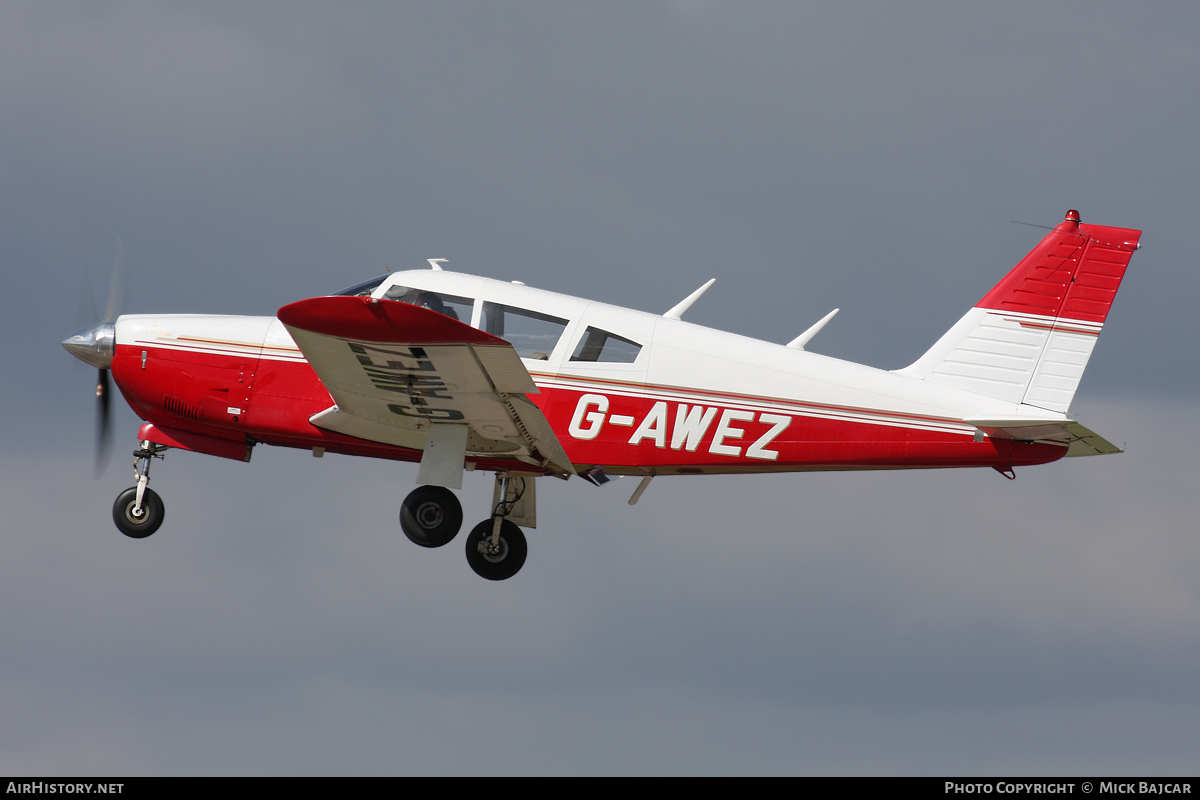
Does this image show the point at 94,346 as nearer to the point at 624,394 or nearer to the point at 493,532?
the point at 493,532

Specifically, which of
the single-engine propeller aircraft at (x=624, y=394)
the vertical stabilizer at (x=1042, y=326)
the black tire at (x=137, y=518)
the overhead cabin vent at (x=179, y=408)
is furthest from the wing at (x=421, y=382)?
the vertical stabilizer at (x=1042, y=326)

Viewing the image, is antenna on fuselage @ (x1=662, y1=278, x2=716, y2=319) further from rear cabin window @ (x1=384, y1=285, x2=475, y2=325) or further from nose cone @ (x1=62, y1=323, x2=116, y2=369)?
nose cone @ (x1=62, y1=323, x2=116, y2=369)

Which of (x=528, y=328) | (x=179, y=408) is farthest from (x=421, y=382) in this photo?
(x=179, y=408)

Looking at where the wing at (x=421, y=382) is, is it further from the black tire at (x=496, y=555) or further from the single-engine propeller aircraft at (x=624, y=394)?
the black tire at (x=496, y=555)

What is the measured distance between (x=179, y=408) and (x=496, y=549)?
11.1ft

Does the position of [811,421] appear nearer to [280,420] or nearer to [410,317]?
[410,317]

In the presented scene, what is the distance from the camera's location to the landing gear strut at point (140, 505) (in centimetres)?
1262

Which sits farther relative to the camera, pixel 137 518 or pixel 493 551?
pixel 493 551

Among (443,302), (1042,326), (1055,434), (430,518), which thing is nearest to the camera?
(1055,434)

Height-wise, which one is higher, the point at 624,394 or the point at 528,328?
the point at 528,328

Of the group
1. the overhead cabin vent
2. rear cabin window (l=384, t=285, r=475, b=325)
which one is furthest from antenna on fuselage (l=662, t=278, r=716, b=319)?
the overhead cabin vent

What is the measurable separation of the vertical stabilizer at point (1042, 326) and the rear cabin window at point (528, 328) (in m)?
3.47

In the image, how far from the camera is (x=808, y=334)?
12.6 meters

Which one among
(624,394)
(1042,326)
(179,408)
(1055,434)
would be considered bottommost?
(179,408)
